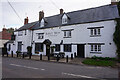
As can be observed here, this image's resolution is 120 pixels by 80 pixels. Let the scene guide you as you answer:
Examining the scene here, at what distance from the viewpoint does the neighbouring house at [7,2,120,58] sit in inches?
744

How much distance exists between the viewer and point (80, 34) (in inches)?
848

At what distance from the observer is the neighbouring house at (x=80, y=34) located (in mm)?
18891

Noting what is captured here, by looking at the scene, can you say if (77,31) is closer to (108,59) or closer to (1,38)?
(108,59)

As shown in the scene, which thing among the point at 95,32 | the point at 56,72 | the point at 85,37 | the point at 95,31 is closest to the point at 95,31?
the point at 95,31

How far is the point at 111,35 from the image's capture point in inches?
725

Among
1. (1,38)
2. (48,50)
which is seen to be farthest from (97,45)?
(1,38)

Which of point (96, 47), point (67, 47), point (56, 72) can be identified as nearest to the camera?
point (56, 72)

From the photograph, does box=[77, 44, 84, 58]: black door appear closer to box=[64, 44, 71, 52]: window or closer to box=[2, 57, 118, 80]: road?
box=[64, 44, 71, 52]: window

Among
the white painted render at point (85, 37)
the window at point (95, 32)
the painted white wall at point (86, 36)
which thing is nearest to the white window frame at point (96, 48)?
the white painted render at point (85, 37)

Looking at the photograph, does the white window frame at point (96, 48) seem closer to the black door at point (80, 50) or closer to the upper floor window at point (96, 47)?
the upper floor window at point (96, 47)

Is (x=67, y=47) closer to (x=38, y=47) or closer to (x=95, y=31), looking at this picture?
(x=95, y=31)

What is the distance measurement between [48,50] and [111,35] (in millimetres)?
13397

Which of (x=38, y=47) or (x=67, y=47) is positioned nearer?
(x=67, y=47)

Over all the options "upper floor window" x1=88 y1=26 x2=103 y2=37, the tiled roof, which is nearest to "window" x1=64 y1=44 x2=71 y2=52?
the tiled roof
